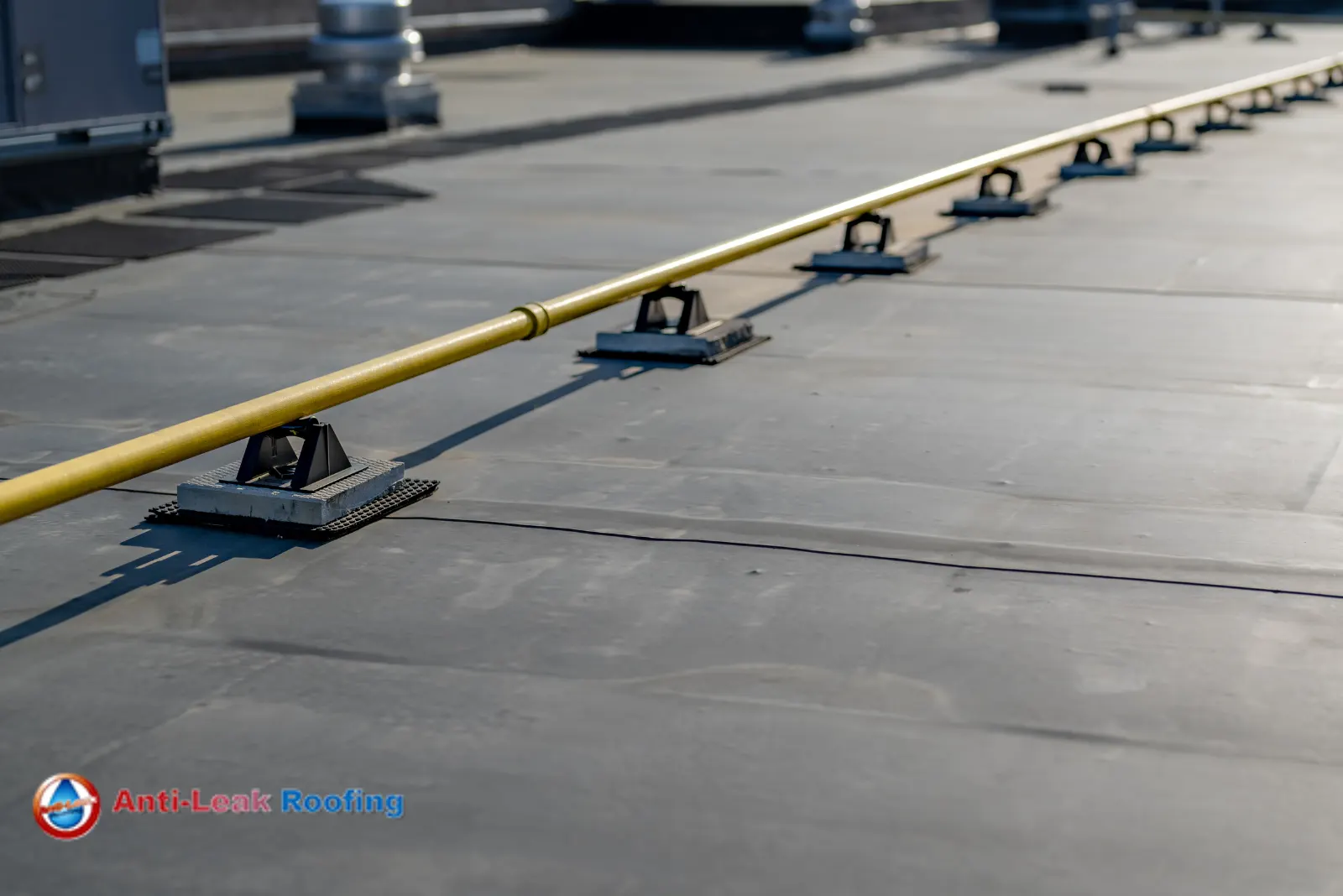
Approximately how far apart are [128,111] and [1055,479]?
8384 millimetres

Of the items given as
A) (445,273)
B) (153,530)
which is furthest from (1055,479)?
(445,273)

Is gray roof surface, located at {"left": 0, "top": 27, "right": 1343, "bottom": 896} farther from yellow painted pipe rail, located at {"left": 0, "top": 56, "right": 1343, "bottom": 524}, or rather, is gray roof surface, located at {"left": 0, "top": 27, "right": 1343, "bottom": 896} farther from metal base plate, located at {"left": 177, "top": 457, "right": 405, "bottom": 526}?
yellow painted pipe rail, located at {"left": 0, "top": 56, "right": 1343, "bottom": 524}

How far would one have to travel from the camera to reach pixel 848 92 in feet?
73.7

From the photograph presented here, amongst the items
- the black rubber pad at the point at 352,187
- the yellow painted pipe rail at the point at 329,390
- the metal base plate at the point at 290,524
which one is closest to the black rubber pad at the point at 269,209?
the black rubber pad at the point at 352,187

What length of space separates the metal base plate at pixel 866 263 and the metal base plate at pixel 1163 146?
656 centimetres

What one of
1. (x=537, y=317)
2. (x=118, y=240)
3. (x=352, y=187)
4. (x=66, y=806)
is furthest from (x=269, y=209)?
(x=66, y=806)

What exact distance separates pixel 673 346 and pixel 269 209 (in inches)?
212

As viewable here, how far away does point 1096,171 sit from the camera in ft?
46.2

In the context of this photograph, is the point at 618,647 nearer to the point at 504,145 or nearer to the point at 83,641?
the point at 83,641

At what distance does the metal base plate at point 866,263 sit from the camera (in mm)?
9659

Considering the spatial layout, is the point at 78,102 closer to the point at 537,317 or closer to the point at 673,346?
the point at 673,346

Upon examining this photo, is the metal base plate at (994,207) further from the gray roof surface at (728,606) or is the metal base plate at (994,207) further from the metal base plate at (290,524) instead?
the metal base plate at (290,524)

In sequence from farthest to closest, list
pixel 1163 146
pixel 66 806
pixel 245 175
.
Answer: pixel 1163 146 < pixel 245 175 < pixel 66 806

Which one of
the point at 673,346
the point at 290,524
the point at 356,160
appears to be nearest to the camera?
the point at 290,524
